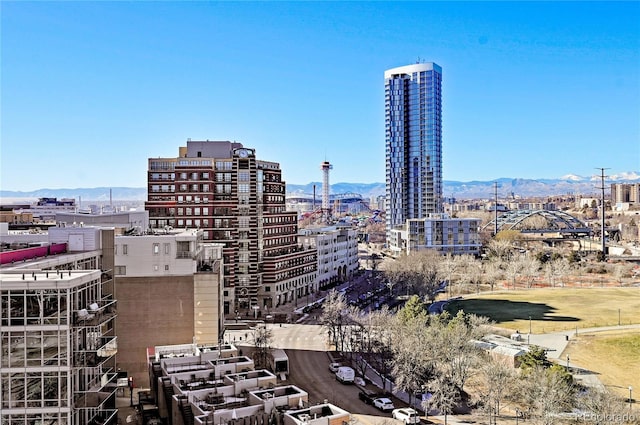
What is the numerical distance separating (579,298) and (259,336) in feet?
126

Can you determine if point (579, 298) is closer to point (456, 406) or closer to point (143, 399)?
point (456, 406)

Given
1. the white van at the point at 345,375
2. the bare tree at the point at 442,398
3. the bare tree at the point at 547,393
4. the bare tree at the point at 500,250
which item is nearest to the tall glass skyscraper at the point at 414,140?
the bare tree at the point at 500,250

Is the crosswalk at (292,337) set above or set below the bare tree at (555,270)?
below

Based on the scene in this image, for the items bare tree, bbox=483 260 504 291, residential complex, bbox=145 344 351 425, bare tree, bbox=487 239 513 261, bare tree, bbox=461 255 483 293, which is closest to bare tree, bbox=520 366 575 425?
residential complex, bbox=145 344 351 425

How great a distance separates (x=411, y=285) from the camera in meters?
65.1

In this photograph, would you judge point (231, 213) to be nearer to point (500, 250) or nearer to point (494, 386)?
point (494, 386)

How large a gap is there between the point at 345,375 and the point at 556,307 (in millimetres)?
30583

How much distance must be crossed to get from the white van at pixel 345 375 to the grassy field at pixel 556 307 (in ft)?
59.5

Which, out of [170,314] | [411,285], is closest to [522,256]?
[411,285]

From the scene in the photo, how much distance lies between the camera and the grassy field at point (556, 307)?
167ft

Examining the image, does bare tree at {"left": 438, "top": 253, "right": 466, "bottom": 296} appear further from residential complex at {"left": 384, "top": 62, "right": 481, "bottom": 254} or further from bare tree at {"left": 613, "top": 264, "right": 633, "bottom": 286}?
residential complex at {"left": 384, "top": 62, "right": 481, "bottom": 254}

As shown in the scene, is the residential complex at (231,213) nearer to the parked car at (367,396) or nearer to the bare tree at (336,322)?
the bare tree at (336,322)

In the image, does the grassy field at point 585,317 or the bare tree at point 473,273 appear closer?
the grassy field at point 585,317

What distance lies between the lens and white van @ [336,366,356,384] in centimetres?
3609
